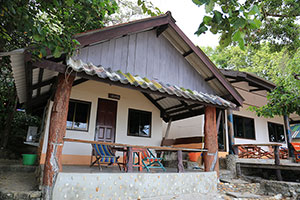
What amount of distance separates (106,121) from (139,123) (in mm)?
1418

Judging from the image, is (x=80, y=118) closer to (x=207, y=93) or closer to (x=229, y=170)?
(x=207, y=93)

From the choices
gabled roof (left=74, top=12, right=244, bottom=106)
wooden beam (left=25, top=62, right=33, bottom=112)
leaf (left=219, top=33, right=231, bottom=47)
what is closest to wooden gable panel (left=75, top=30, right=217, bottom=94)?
gabled roof (left=74, top=12, right=244, bottom=106)

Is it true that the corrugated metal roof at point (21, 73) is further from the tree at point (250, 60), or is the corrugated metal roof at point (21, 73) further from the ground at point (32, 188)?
the tree at point (250, 60)

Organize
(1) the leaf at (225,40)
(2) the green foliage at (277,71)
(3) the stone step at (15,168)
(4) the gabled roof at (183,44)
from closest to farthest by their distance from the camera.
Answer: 1. (1) the leaf at (225,40)
2. (4) the gabled roof at (183,44)
3. (3) the stone step at (15,168)
4. (2) the green foliage at (277,71)

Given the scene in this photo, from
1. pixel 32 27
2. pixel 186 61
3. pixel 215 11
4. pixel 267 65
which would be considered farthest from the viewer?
pixel 267 65

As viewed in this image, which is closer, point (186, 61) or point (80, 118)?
point (186, 61)

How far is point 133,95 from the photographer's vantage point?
8.89 meters

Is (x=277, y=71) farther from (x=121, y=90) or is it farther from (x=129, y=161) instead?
(x=129, y=161)

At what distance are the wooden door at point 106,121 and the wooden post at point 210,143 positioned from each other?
3469 millimetres

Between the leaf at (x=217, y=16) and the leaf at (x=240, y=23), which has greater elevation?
the leaf at (x=217, y=16)

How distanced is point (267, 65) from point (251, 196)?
20.3 m

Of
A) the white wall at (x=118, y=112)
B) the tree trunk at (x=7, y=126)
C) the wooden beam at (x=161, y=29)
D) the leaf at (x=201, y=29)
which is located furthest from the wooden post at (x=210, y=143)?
the tree trunk at (x=7, y=126)

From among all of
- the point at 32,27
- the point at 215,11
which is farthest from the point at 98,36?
the point at 215,11

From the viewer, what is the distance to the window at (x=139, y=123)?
340 inches
